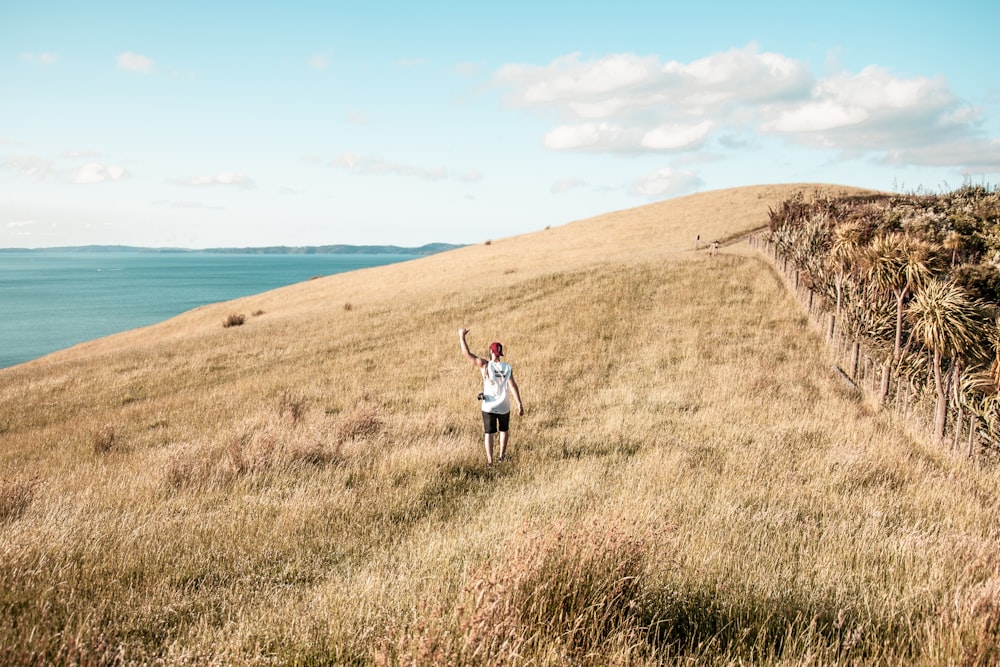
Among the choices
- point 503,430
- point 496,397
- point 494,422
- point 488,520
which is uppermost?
point 496,397

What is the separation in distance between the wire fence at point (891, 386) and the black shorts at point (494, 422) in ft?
31.9

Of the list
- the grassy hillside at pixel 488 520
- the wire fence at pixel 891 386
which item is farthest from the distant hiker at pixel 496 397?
the wire fence at pixel 891 386

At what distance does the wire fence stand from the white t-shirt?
9.76 metres

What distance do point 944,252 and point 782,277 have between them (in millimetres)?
14975

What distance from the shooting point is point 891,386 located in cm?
1809

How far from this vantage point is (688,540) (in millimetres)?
6430

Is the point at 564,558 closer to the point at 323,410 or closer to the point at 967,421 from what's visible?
the point at 323,410

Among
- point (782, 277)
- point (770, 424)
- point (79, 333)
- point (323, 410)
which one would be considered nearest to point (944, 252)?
point (770, 424)

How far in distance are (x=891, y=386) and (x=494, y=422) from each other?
14.4 metres

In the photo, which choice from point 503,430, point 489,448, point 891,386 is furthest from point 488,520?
point 891,386

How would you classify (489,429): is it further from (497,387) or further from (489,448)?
(497,387)

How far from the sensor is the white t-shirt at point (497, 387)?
10.5 metres

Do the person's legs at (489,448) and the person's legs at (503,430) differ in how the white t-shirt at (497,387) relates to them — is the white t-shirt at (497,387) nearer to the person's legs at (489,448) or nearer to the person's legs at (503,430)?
the person's legs at (503,430)

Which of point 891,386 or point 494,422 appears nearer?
point 494,422
